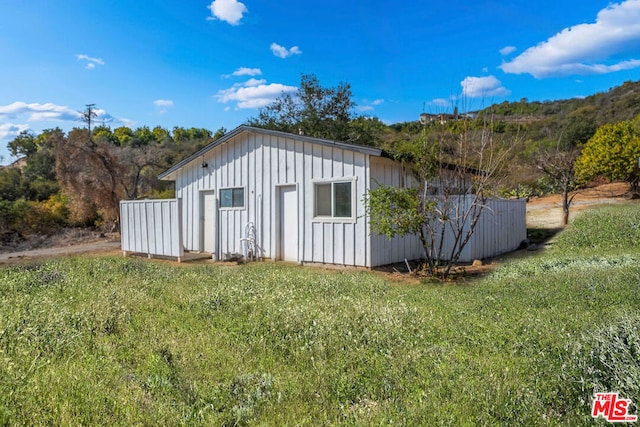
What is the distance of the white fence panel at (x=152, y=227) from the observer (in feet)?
36.7

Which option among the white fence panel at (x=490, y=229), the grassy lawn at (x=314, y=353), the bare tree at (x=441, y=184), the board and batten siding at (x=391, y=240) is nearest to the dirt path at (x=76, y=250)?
the grassy lawn at (x=314, y=353)

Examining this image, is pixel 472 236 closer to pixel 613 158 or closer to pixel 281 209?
pixel 281 209

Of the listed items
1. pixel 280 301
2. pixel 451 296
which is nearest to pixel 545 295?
pixel 451 296

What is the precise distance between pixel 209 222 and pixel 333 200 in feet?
16.2

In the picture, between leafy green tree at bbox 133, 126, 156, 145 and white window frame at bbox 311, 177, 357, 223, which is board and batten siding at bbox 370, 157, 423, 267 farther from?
leafy green tree at bbox 133, 126, 156, 145

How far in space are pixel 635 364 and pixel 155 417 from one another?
10.0 ft

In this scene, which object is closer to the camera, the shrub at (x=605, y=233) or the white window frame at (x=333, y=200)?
the white window frame at (x=333, y=200)

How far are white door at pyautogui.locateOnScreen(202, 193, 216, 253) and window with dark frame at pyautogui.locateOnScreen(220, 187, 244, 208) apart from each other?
405 millimetres

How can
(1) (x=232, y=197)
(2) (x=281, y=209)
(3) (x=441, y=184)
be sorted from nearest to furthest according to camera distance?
1. (3) (x=441, y=184)
2. (2) (x=281, y=209)
3. (1) (x=232, y=197)

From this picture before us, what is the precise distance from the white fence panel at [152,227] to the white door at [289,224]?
9.67 ft

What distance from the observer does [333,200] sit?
9.58 m

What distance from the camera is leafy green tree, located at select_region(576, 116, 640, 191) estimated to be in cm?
1728

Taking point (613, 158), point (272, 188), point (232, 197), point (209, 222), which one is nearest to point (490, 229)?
point (272, 188)

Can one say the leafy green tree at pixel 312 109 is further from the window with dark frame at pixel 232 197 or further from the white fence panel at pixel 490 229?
the white fence panel at pixel 490 229
